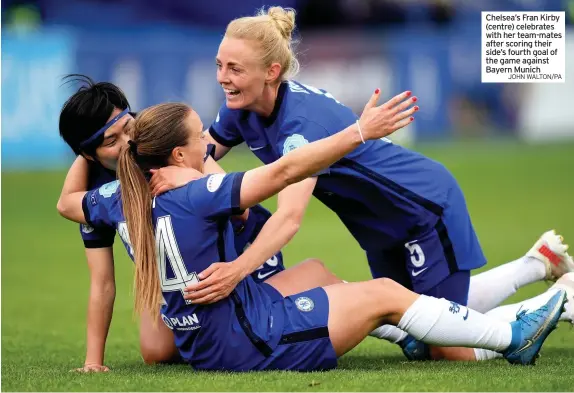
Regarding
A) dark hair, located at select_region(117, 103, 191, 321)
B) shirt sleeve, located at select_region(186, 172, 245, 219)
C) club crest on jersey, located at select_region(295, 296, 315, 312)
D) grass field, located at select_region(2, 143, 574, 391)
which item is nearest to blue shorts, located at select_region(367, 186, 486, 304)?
grass field, located at select_region(2, 143, 574, 391)

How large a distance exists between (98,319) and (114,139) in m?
0.94

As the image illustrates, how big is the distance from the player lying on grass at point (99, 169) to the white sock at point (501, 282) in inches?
69.5

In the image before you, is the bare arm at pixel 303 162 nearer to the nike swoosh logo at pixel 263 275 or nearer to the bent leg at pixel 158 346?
the bent leg at pixel 158 346

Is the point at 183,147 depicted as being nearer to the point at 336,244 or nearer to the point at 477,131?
the point at 336,244

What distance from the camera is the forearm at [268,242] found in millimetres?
5035

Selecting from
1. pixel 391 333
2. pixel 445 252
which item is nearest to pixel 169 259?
pixel 391 333

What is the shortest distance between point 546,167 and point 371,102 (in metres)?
13.7

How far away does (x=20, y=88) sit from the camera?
18.2 meters

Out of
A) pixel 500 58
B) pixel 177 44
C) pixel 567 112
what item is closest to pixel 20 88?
pixel 177 44

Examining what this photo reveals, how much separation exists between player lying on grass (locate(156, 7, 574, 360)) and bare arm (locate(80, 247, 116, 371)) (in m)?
0.78

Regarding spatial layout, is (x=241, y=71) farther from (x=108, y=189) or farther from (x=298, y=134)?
(x=108, y=189)

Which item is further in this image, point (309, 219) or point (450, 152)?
point (450, 152)

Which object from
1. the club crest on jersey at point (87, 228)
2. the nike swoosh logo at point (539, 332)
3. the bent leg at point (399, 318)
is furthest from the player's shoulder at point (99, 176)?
the nike swoosh logo at point (539, 332)

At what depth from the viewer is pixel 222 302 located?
16.6 ft
